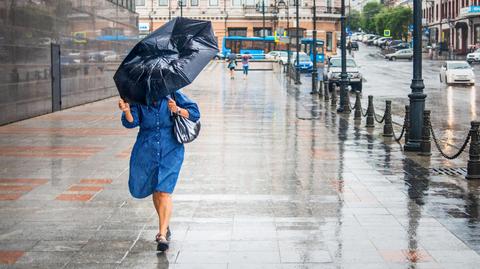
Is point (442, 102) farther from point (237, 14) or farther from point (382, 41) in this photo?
point (382, 41)

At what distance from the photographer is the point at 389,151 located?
49.8 ft

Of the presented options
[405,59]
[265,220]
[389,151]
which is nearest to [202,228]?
[265,220]

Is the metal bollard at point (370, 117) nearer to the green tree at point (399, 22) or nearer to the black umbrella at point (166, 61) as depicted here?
the black umbrella at point (166, 61)

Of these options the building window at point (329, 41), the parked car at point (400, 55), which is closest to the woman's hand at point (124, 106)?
the parked car at point (400, 55)

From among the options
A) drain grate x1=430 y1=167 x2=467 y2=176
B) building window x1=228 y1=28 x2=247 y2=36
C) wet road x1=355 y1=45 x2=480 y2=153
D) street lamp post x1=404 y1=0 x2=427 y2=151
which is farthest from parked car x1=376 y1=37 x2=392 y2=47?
drain grate x1=430 y1=167 x2=467 y2=176

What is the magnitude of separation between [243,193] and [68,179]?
9.47 ft

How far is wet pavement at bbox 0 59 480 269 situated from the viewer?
7262 millimetres

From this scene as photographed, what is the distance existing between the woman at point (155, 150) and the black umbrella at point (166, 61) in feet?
0.47

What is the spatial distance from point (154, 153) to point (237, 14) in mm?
90322

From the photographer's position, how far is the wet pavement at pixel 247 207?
286 inches

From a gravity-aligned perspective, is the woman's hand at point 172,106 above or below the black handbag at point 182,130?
above

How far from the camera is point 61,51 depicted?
1063 inches

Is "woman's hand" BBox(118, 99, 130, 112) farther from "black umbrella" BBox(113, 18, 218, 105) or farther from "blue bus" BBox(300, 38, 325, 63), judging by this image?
"blue bus" BBox(300, 38, 325, 63)

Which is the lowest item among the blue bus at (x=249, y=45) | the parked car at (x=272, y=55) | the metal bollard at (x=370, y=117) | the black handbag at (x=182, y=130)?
the metal bollard at (x=370, y=117)
